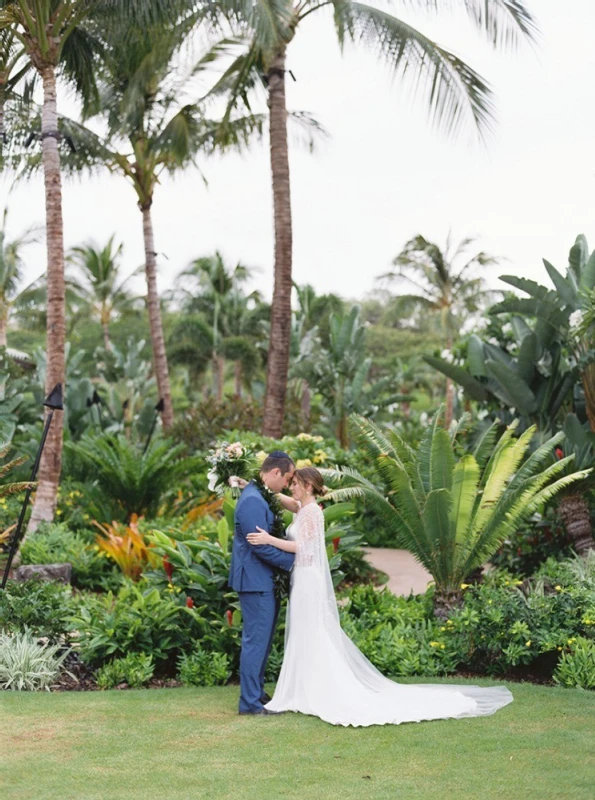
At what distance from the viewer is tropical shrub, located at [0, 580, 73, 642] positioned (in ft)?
25.3

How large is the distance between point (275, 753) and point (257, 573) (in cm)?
133

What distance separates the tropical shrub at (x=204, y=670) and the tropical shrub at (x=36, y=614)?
106 cm

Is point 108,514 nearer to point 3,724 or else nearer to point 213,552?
point 213,552

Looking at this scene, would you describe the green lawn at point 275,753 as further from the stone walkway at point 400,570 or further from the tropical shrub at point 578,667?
the stone walkway at point 400,570

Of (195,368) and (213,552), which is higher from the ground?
(195,368)

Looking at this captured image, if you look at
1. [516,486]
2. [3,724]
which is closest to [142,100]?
[516,486]

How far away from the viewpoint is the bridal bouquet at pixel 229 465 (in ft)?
22.5

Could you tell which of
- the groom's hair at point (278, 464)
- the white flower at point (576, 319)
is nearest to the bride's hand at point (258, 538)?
the groom's hair at point (278, 464)

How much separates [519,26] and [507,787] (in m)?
10.9

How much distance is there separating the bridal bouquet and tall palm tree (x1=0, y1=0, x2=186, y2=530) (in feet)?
18.5

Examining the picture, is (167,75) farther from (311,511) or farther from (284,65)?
(311,511)

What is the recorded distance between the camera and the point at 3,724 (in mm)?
6039

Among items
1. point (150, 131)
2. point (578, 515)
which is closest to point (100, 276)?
point (150, 131)

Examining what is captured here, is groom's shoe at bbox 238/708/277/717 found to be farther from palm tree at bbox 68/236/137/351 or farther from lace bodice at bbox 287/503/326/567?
palm tree at bbox 68/236/137/351
